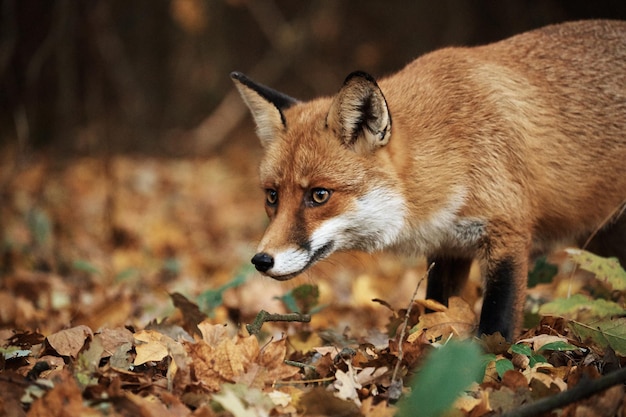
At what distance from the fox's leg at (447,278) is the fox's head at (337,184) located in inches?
28.6

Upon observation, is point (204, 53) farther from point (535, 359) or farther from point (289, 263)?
point (535, 359)

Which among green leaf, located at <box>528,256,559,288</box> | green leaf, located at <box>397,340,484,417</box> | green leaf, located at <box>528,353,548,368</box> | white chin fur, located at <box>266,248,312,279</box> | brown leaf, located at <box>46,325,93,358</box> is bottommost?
green leaf, located at <box>528,256,559,288</box>

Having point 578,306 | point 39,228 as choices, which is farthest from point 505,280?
point 39,228

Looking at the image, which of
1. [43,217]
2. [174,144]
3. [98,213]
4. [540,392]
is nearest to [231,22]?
[174,144]

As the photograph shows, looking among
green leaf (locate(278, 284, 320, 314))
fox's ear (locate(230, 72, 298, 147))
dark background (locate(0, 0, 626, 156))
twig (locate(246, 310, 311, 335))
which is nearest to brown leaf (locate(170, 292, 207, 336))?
green leaf (locate(278, 284, 320, 314))

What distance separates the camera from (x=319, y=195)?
4.02 metres

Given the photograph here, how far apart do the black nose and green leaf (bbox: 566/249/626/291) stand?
1.61m

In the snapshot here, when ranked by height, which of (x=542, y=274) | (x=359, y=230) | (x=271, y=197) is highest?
(x=271, y=197)

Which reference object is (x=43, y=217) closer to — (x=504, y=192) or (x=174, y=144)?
(x=504, y=192)

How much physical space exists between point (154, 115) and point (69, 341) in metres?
11.5

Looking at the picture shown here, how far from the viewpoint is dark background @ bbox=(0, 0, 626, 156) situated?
1182 cm

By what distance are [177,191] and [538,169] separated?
7.54m

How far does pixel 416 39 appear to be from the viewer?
45.5 ft

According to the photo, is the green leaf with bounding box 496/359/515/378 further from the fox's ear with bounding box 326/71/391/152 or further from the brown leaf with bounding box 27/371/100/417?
the brown leaf with bounding box 27/371/100/417
